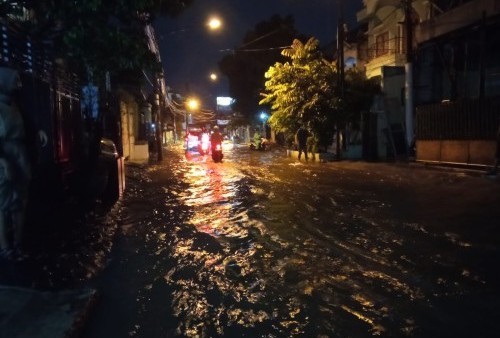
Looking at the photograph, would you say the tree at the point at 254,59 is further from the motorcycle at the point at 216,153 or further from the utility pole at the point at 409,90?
the utility pole at the point at 409,90

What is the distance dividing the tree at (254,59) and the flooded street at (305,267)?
30.3 meters

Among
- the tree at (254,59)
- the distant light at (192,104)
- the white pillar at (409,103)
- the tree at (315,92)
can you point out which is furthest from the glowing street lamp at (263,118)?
the white pillar at (409,103)

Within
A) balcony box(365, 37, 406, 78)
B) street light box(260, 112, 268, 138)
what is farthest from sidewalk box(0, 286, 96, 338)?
street light box(260, 112, 268, 138)

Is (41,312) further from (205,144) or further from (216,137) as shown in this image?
(205,144)

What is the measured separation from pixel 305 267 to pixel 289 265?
23cm

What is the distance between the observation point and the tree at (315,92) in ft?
80.5

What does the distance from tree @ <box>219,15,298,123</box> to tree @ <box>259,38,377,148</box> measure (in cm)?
1362

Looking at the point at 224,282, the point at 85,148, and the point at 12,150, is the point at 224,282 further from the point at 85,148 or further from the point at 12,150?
the point at 85,148

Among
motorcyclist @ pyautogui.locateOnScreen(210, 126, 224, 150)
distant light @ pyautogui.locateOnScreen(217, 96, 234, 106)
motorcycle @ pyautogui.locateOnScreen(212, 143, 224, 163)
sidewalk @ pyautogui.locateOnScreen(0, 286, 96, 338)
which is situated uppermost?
distant light @ pyautogui.locateOnScreen(217, 96, 234, 106)

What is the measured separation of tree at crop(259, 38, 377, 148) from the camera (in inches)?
966

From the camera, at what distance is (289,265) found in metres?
6.37

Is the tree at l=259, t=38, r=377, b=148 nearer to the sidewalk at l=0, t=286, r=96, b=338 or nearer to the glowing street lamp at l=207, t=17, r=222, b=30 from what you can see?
the glowing street lamp at l=207, t=17, r=222, b=30

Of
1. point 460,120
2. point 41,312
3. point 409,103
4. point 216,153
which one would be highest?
point 409,103

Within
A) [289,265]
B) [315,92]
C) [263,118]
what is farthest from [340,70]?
[263,118]
